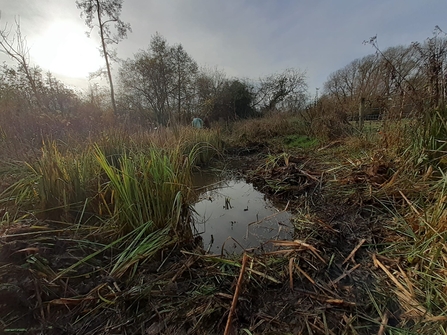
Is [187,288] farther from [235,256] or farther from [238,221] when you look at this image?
[238,221]

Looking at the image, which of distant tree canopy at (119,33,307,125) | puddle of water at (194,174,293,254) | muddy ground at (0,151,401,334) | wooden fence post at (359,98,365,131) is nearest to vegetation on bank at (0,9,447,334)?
muddy ground at (0,151,401,334)

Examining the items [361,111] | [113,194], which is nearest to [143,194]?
[113,194]

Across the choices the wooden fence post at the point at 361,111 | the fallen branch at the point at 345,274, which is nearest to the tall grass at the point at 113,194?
the fallen branch at the point at 345,274

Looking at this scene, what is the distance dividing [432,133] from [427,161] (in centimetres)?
31

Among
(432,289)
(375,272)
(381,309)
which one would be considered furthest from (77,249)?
(432,289)

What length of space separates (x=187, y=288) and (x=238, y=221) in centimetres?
113

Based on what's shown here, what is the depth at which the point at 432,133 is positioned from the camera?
200 centimetres

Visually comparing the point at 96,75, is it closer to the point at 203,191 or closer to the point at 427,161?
the point at 203,191

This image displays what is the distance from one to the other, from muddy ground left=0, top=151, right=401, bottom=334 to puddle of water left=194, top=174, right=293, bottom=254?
23 centimetres

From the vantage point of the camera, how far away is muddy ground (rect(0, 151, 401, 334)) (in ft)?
3.23

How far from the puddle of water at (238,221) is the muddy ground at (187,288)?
9.1 inches

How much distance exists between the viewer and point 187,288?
3.98ft

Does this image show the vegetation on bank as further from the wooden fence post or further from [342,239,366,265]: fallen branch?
the wooden fence post

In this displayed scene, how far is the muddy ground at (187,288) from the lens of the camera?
98 centimetres
